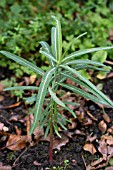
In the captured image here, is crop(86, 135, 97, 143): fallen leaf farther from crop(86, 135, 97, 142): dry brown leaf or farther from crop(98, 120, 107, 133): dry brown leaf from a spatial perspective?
crop(98, 120, 107, 133): dry brown leaf

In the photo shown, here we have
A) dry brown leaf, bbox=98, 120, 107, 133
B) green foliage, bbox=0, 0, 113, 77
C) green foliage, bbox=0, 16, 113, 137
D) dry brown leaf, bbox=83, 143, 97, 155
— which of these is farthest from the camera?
A: green foliage, bbox=0, 0, 113, 77

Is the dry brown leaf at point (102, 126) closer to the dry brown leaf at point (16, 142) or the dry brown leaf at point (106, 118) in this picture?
the dry brown leaf at point (106, 118)

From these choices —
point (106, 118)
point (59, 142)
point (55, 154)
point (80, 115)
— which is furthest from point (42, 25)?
point (55, 154)

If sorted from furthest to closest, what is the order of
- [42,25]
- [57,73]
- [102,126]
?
[42,25] → [102,126] → [57,73]

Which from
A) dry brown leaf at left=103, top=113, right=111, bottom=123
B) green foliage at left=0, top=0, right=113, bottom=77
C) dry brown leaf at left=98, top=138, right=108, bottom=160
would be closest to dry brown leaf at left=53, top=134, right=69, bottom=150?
dry brown leaf at left=98, top=138, right=108, bottom=160

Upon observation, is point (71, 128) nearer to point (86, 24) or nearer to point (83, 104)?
point (83, 104)

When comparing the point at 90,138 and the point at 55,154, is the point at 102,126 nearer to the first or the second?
the point at 90,138

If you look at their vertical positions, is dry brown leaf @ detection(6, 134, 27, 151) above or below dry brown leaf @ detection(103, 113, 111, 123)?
below

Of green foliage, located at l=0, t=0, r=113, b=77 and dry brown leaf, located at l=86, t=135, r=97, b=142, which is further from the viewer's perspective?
green foliage, located at l=0, t=0, r=113, b=77
